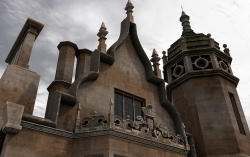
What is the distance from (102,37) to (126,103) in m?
4.95

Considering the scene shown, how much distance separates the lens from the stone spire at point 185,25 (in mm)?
23775

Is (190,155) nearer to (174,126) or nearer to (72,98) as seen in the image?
(174,126)

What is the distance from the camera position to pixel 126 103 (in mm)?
14562

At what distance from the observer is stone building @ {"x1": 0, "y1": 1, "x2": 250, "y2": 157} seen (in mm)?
10242

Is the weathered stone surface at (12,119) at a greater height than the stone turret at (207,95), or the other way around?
the stone turret at (207,95)

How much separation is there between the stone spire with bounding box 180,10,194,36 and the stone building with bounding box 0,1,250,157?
2.01 metres

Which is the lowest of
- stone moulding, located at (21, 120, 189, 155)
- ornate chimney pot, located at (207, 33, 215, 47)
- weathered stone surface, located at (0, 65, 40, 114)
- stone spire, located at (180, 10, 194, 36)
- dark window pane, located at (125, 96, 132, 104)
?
stone moulding, located at (21, 120, 189, 155)

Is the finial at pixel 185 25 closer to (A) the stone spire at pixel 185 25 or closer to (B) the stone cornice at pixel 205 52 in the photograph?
(A) the stone spire at pixel 185 25

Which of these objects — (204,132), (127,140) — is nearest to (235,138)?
(204,132)

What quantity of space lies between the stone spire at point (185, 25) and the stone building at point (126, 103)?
201 centimetres

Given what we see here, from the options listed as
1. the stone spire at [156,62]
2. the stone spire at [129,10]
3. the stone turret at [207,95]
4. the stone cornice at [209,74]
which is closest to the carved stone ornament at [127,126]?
the stone turret at [207,95]

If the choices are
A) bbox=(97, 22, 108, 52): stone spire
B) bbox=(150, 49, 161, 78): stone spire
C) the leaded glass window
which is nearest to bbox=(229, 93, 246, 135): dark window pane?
bbox=(150, 49, 161, 78): stone spire

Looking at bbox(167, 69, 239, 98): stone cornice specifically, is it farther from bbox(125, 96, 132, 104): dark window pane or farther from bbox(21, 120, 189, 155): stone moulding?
bbox(21, 120, 189, 155): stone moulding

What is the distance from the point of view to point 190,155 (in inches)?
576
